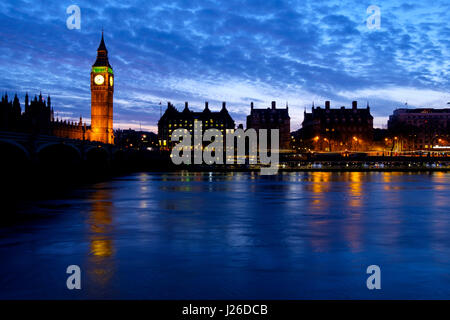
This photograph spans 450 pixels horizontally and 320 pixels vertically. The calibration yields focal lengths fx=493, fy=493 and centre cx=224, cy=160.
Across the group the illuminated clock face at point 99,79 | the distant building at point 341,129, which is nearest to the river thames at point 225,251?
the distant building at point 341,129

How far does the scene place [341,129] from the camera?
173 meters

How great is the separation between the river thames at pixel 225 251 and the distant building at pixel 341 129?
450ft

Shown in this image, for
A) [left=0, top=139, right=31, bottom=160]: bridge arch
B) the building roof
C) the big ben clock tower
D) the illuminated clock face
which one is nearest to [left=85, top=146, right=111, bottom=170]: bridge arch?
[left=0, top=139, right=31, bottom=160]: bridge arch

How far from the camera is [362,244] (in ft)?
65.9

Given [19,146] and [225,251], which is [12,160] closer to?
[19,146]

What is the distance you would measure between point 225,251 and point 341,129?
160 metres

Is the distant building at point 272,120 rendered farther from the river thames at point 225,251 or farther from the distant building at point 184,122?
the river thames at point 225,251

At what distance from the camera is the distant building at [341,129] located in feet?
559

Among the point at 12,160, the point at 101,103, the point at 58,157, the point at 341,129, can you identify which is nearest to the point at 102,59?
the point at 101,103

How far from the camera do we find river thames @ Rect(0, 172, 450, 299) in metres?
13.3

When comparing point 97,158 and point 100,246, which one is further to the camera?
point 97,158
